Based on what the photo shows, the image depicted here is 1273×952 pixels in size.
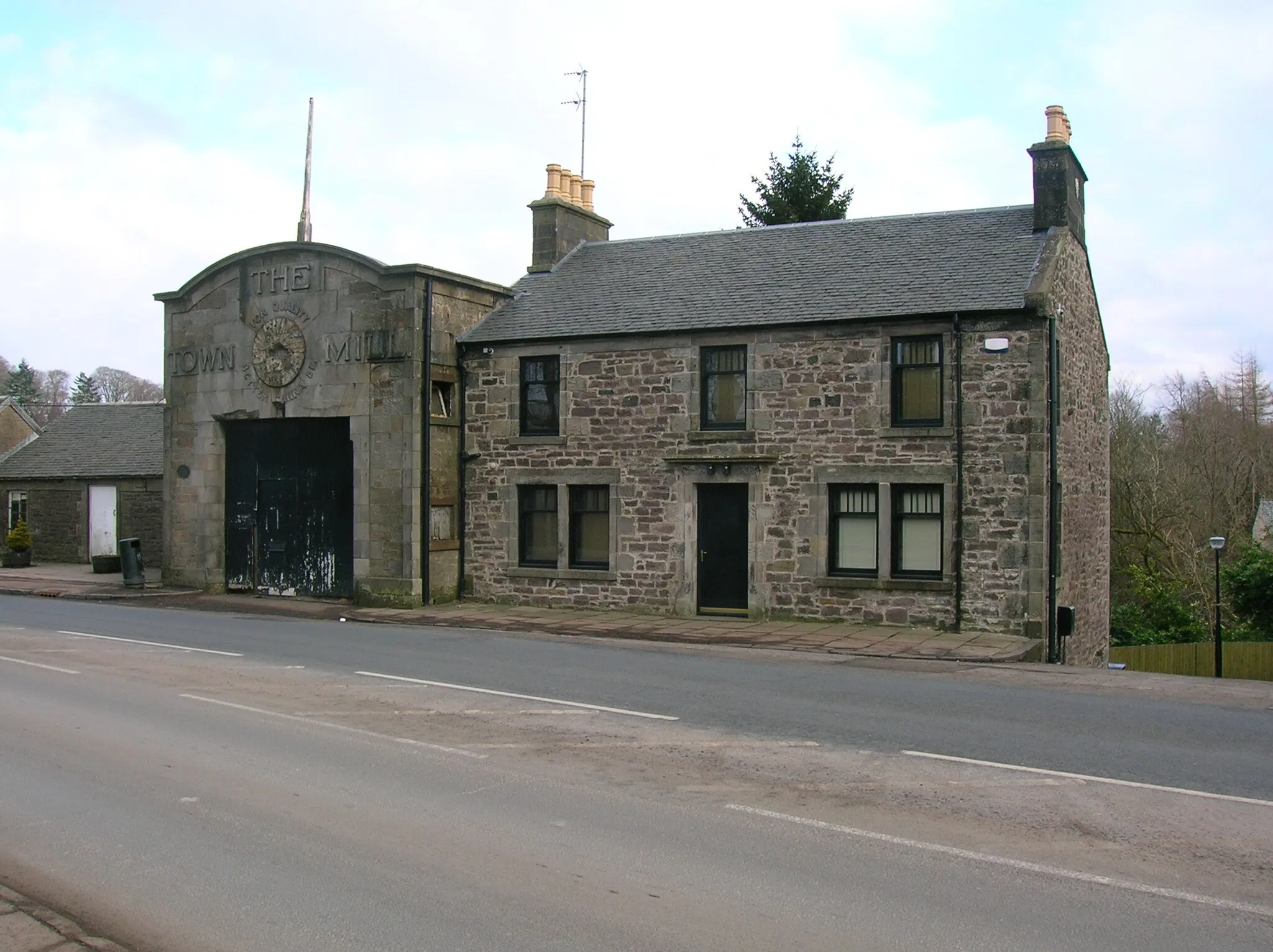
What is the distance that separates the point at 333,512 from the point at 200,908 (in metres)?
17.9

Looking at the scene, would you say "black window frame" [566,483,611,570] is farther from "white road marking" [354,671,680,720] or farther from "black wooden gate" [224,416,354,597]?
"white road marking" [354,671,680,720]

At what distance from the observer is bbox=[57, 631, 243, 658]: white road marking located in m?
15.0

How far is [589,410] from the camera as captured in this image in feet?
71.3

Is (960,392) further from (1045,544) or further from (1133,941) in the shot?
(1133,941)

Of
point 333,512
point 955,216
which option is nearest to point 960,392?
point 955,216

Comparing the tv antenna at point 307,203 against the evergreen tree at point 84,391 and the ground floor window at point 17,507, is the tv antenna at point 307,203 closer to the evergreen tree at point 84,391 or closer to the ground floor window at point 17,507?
the ground floor window at point 17,507

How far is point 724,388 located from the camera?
68.1 ft

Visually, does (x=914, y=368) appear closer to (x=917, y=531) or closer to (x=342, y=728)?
(x=917, y=531)

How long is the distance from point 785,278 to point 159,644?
1248 centimetres

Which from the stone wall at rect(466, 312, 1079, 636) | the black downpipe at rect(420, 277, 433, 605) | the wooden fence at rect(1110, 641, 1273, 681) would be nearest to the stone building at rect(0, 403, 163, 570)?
the black downpipe at rect(420, 277, 433, 605)

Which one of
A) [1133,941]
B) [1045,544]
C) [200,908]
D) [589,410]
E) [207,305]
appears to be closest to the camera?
[1133,941]

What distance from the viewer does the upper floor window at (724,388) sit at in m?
20.6

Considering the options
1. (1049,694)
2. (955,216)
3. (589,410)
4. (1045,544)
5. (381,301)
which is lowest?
(1049,694)

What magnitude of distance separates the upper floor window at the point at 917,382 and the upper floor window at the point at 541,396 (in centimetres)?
656
